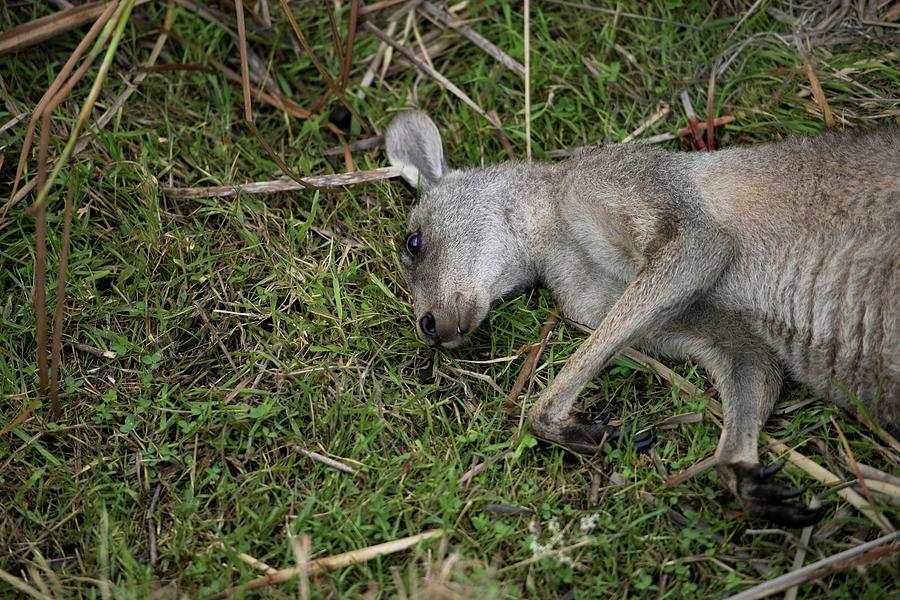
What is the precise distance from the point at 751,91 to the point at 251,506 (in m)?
4.01

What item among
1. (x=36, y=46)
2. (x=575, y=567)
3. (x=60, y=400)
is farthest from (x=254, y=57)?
(x=575, y=567)

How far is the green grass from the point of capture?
13.3 ft

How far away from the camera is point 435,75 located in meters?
5.82

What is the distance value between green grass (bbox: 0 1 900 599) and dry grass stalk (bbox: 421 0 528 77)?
7 centimetres

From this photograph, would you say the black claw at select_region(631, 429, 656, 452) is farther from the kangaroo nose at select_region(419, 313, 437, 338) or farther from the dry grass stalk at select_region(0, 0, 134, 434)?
the dry grass stalk at select_region(0, 0, 134, 434)

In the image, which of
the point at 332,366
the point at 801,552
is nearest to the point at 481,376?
the point at 332,366

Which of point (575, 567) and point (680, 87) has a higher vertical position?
point (680, 87)

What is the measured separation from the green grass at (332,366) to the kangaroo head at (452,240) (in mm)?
221

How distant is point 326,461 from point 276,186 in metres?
1.89

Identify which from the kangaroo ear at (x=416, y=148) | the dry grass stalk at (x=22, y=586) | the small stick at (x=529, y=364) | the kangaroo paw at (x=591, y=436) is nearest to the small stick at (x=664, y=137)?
the kangaroo ear at (x=416, y=148)

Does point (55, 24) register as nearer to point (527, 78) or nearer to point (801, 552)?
point (527, 78)

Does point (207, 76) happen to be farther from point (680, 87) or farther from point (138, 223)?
point (680, 87)

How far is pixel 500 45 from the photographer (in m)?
5.94

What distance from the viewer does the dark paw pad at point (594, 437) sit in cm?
437
